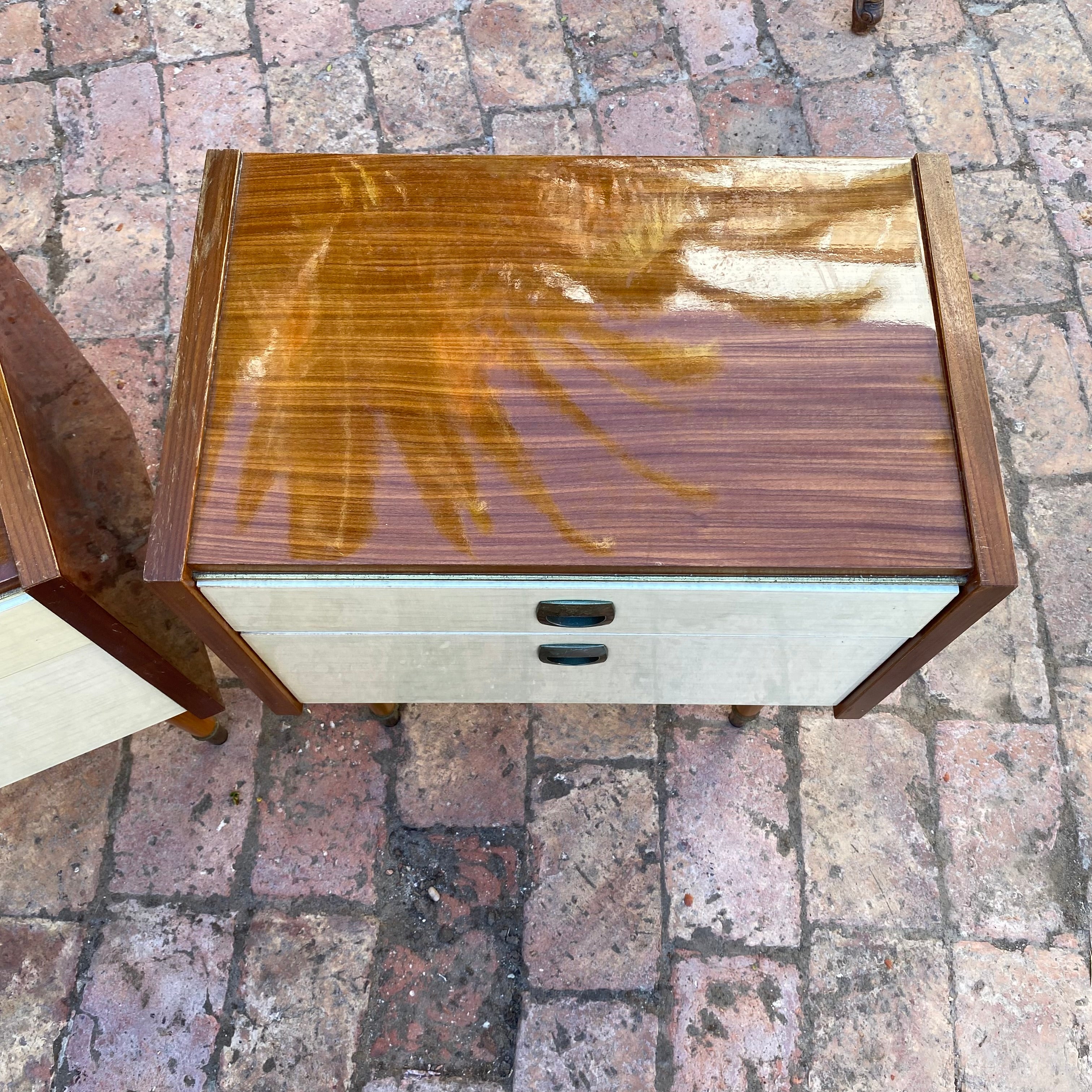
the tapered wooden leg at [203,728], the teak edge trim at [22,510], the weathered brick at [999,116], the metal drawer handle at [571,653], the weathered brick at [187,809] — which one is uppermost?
the teak edge trim at [22,510]

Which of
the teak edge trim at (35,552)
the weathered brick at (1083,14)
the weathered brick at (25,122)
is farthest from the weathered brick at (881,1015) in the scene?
the weathered brick at (25,122)

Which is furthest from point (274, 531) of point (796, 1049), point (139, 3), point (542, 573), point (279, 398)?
point (139, 3)

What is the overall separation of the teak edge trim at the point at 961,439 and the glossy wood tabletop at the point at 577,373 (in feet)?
0.06

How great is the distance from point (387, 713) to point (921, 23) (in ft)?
6.96

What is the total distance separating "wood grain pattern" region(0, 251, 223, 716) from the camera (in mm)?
938

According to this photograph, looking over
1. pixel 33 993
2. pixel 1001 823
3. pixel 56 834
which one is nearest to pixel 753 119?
pixel 1001 823

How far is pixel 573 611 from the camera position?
1022mm

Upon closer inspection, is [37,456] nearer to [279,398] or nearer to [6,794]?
[279,398]

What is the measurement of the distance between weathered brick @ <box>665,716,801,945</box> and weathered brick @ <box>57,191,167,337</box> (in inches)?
56.1

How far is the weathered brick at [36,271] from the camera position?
6.13 feet

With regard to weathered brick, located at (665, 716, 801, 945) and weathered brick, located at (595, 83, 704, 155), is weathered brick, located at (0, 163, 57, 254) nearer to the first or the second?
weathered brick, located at (595, 83, 704, 155)

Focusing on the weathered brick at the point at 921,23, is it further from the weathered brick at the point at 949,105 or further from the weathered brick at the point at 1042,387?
the weathered brick at the point at 1042,387

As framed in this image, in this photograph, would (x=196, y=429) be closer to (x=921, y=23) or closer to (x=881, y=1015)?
(x=881, y=1015)

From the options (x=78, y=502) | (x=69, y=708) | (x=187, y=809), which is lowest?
(x=187, y=809)
